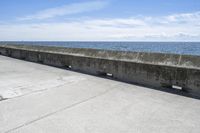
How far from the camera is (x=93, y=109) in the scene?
4.49 m

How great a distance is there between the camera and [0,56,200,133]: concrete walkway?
357 cm

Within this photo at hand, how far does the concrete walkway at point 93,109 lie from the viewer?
11.7 feet

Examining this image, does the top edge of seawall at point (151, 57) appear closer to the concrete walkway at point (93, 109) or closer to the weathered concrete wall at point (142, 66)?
the weathered concrete wall at point (142, 66)

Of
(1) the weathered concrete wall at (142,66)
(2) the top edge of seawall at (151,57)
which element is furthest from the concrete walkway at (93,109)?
(2) the top edge of seawall at (151,57)

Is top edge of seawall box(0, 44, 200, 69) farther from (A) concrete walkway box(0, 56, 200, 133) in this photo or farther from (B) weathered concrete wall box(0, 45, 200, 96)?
(A) concrete walkway box(0, 56, 200, 133)

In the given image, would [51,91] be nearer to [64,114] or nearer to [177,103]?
[64,114]

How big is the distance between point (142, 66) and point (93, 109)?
3218 mm

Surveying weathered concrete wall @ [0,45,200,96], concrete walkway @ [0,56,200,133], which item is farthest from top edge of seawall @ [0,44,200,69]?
concrete walkway @ [0,56,200,133]

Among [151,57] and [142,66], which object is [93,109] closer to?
[142,66]

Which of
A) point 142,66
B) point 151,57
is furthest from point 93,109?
point 151,57

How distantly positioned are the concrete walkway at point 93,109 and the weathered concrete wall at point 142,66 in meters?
0.59

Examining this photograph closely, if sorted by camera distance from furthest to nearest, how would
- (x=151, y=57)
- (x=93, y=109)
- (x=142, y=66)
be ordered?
(x=151, y=57) → (x=142, y=66) → (x=93, y=109)

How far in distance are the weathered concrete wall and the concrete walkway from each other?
0.59 metres

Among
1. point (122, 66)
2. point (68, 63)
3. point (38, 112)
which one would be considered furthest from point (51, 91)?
point (68, 63)
